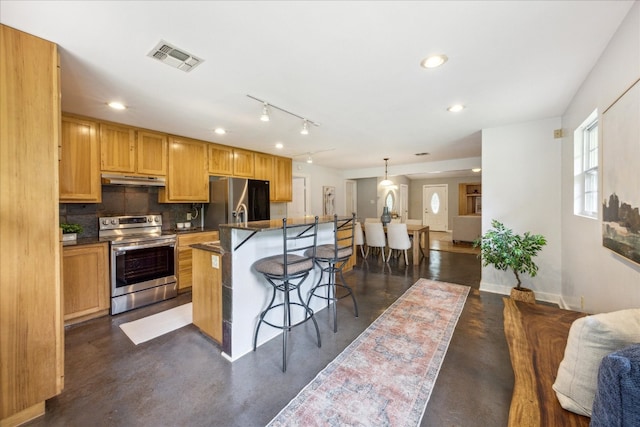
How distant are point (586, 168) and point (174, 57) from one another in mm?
3646

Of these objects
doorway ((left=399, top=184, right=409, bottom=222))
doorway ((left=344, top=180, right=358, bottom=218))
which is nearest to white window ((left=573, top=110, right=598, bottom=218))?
doorway ((left=344, top=180, right=358, bottom=218))

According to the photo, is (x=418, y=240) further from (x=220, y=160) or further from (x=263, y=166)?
(x=220, y=160)

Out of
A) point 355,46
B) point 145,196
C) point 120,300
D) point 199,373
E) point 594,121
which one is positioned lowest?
point 199,373

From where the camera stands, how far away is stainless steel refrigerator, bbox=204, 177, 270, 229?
3969mm

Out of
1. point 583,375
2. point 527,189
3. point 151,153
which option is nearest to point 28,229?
point 151,153

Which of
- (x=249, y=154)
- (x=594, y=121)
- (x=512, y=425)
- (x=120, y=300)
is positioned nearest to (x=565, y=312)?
(x=512, y=425)

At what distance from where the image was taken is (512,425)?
941 mm

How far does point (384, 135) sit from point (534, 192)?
2.08 meters

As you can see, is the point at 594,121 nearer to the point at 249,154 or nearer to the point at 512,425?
the point at 512,425

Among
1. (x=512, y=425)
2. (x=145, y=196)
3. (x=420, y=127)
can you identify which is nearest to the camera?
(x=512, y=425)

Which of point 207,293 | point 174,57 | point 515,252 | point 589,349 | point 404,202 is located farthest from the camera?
point 404,202

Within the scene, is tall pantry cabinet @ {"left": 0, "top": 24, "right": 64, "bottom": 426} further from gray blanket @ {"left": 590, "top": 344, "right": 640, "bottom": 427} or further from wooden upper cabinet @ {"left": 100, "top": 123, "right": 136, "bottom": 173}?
gray blanket @ {"left": 590, "top": 344, "right": 640, "bottom": 427}

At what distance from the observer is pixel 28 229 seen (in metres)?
1.47

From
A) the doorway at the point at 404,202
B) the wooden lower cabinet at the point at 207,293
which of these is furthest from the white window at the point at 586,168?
the doorway at the point at 404,202
